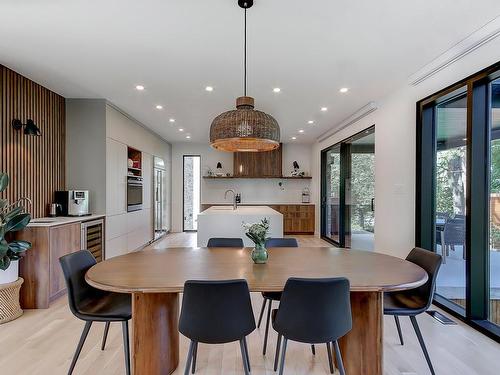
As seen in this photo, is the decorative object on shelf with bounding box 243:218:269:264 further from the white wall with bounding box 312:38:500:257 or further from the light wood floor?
the white wall with bounding box 312:38:500:257

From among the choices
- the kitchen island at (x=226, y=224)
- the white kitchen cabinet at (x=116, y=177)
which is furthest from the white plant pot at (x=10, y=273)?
the kitchen island at (x=226, y=224)

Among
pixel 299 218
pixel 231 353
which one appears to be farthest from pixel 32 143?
pixel 299 218

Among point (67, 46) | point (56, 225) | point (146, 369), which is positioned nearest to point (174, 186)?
point (56, 225)

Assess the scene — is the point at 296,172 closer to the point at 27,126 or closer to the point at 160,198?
the point at 160,198

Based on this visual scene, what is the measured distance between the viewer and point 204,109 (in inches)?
206

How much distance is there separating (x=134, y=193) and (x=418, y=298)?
5.15 meters

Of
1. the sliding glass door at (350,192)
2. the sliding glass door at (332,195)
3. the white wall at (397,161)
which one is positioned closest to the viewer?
→ the white wall at (397,161)

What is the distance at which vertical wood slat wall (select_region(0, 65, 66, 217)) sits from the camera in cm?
351

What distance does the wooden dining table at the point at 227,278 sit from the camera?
1.78m

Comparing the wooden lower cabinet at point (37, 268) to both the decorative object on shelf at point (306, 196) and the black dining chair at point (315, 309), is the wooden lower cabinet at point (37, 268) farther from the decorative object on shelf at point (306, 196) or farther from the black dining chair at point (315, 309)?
the decorative object on shelf at point (306, 196)

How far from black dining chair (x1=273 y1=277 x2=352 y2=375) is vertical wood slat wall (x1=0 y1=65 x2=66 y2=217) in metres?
3.58

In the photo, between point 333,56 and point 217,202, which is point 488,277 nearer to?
point 333,56

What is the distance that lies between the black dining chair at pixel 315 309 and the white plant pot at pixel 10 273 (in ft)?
9.59

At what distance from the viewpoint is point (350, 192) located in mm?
6246
